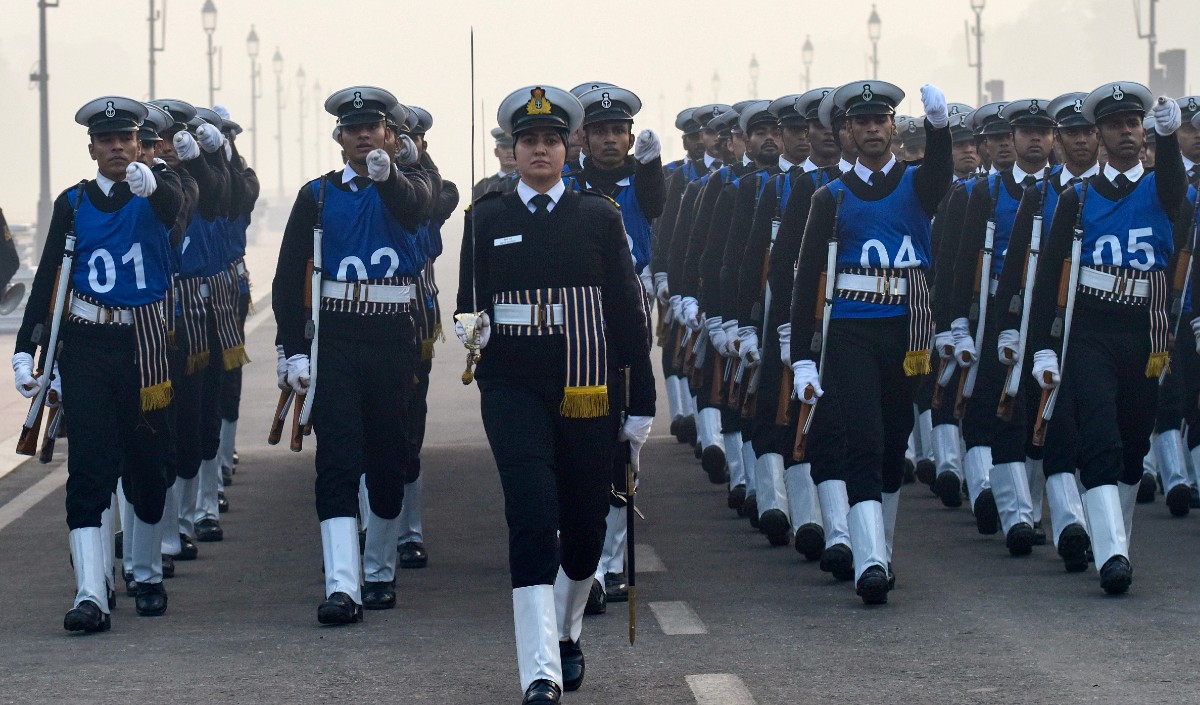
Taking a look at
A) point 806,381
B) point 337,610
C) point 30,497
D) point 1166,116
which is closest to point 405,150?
point 806,381

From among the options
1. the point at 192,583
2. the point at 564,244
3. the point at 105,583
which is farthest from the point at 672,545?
the point at 564,244

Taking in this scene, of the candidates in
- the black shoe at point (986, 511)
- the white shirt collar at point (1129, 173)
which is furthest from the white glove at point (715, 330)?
the white shirt collar at point (1129, 173)

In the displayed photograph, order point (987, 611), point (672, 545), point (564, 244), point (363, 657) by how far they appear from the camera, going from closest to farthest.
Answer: point (564, 244)
point (363, 657)
point (987, 611)
point (672, 545)

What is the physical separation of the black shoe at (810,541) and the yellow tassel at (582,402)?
3.40 metres

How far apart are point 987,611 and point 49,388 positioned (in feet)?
12.8

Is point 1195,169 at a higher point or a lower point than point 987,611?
higher

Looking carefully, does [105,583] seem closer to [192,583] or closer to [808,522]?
[192,583]

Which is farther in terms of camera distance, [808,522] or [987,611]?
[808,522]

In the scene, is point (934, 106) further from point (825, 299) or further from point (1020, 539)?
point (1020, 539)

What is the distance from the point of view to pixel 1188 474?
1318 cm

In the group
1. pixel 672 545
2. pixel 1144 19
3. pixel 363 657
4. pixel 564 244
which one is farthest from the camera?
pixel 1144 19

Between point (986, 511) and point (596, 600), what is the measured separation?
2932 mm

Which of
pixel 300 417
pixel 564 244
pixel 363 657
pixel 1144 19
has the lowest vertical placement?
pixel 363 657

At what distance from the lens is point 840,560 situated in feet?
33.7
